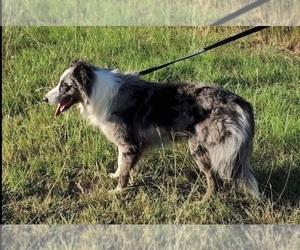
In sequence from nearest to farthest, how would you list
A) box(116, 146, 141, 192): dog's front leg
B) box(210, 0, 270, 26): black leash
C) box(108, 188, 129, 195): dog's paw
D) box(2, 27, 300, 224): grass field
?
box(2, 27, 300, 224): grass field < box(108, 188, 129, 195): dog's paw < box(116, 146, 141, 192): dog's front leg < box(210, 0, 270, 26): black leash

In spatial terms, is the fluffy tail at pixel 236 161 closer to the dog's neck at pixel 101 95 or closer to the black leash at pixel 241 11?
the dog's neck at pixel 101 95

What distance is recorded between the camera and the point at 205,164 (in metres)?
3.75

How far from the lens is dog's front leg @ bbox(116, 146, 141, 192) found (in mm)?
3855

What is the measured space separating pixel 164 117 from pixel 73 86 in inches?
23.6

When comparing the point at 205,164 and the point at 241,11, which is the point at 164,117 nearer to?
the point at 205,164

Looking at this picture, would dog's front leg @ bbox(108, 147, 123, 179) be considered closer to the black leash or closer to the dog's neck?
the dog's neck

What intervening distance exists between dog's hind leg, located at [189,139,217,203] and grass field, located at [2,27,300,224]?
7cm

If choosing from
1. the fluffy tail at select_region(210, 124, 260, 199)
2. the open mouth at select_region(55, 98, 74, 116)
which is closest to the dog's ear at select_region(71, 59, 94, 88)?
the open mouth at select_region(55, 98, 74, 116)

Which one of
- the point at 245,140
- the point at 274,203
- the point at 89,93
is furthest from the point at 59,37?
the point at 274,203

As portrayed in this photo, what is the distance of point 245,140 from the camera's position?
367 centimetres

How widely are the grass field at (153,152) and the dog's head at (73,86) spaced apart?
0.32 m

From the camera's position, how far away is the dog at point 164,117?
3.66 m

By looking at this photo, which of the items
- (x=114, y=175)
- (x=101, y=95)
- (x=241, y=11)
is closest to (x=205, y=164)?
(x=114, y=175)

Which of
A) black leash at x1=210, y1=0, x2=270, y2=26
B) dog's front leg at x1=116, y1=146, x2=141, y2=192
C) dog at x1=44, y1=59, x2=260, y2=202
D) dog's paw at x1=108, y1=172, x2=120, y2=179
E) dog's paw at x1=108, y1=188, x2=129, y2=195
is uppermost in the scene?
black leash at x1=210, y1=0, x2=270, y2=26
